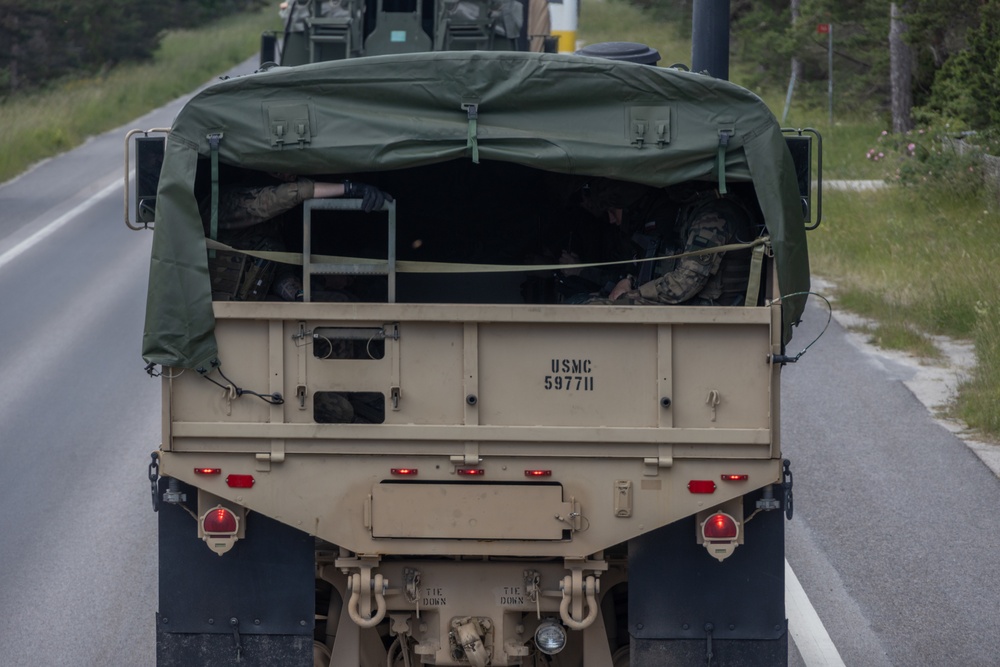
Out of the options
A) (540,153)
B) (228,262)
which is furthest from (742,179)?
(228,262)

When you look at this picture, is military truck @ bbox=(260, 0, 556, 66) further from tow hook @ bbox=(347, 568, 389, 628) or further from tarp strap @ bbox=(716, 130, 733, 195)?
tow hook @ bbox=(347, 568, 389, 628)

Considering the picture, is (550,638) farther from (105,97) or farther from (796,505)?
(105,97)

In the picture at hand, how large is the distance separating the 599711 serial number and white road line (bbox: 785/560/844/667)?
2.27 metres

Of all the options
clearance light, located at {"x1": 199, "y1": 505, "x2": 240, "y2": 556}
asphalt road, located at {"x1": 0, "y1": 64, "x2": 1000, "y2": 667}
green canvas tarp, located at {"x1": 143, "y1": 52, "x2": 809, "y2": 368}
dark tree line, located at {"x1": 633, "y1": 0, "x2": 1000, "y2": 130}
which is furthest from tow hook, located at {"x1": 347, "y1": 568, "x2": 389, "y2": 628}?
dark tree line, located at {"x1": 633, "y1": 0, "x2": 1000, "y2": 130}

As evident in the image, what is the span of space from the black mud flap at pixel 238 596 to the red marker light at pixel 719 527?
155 centimetres

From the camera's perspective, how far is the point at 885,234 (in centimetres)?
1686

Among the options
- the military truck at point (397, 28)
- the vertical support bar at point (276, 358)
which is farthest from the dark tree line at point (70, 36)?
the vertical support bar at point (276, 358)

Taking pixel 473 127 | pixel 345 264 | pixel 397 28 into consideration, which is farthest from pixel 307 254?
pixel 397 28

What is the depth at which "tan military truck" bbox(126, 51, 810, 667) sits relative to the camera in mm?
4922

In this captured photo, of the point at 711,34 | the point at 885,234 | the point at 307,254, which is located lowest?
the point at 885,234

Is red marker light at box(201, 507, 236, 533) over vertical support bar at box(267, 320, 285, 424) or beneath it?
beneath

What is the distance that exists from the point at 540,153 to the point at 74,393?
743 centimetres

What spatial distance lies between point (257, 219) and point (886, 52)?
2580 centimetres

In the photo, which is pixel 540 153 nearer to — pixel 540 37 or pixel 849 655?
pixel 849 655
